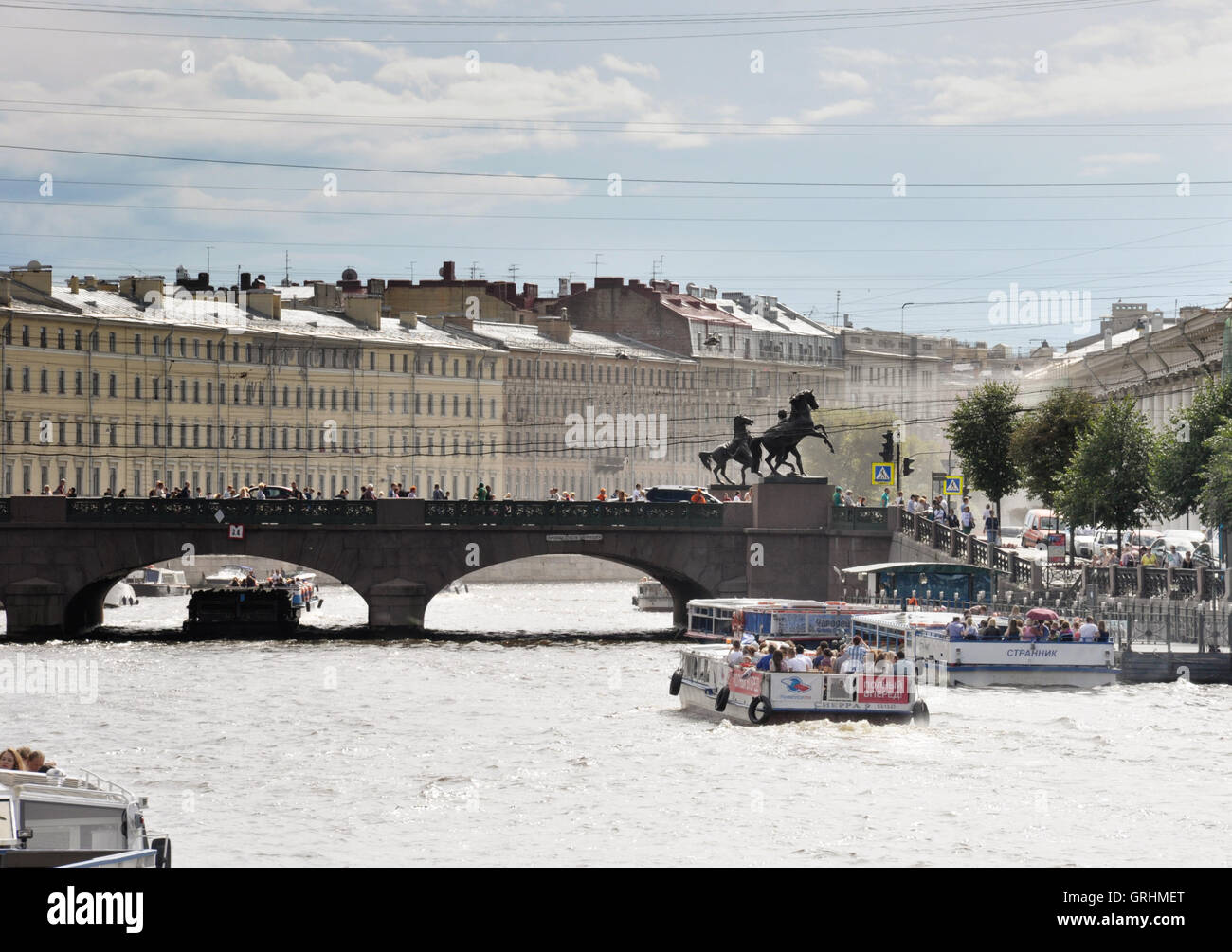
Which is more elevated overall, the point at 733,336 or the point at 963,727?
the point at 733,336

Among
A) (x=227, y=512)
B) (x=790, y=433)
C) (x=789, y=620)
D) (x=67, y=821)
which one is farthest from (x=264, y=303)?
(x=67, y=821)

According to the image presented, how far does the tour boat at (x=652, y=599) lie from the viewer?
83.2 m

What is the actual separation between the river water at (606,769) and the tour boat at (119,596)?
105 feet

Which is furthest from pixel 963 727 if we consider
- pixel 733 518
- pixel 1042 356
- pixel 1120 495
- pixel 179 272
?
pixel 1042 356

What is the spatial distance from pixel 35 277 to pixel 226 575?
47.4 feet

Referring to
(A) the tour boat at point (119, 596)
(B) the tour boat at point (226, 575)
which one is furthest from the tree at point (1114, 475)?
(B) the tour boat at point (226, 575)

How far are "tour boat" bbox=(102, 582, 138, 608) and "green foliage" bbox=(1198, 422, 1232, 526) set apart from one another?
43226mm

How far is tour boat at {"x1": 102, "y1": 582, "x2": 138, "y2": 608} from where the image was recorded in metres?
82.1

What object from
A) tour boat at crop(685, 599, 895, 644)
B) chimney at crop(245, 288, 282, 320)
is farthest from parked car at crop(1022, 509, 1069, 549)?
chimney at crop(245, 288, 282, 320)

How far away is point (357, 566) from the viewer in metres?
61.0

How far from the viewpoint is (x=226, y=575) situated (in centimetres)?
9400

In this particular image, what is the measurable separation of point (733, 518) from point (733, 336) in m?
71.2
